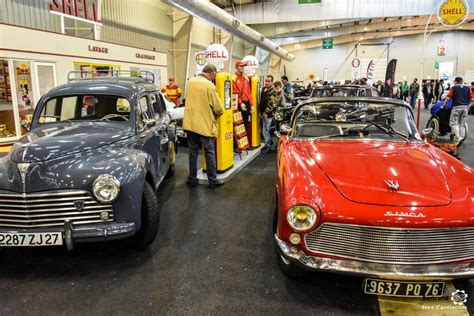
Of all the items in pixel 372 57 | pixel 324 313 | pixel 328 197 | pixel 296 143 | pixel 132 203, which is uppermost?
pixel 372 57

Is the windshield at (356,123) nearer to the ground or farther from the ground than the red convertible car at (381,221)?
farther from the ground

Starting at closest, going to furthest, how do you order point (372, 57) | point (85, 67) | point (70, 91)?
point (70, 91) < point (85, 67) < point (372, 57)

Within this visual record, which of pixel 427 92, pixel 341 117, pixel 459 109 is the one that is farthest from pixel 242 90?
pixel 427 92

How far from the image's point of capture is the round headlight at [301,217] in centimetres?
250

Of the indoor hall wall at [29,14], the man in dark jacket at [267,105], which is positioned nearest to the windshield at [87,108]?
the man in dark jacket at [267,105]

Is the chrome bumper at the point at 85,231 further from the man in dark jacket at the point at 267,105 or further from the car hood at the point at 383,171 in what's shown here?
the man in dark jacket at the point at 267,105

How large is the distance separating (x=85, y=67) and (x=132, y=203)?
8341mm

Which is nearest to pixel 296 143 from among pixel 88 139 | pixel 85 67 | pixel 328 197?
pixel 328 197

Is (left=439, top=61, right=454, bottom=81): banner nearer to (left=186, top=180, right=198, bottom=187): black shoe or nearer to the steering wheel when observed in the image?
(left=186, top=180, right=198, bottom=187): black shoe

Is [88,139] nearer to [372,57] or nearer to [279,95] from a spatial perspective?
[279,95]

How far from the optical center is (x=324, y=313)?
104 inches

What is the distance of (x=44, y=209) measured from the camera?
304 centimetres

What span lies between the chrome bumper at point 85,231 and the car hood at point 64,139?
1.96 feet

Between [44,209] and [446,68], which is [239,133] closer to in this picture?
[44,209]
